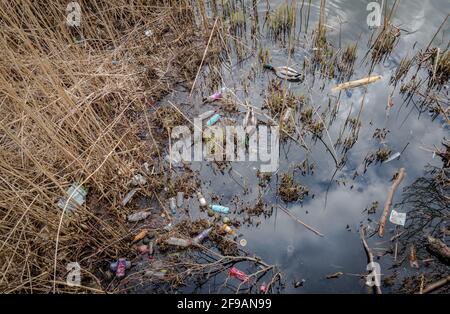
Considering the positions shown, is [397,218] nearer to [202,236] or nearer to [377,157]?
[377,157]

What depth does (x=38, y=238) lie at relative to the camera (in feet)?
9.27

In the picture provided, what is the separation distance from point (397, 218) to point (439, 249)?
1.38 ft

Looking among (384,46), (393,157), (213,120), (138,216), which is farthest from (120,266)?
(384,46)

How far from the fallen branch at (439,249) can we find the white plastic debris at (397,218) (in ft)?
0.86

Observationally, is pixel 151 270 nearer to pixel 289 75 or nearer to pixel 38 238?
pixel 38 238

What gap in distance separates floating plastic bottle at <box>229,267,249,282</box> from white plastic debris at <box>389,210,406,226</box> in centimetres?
155

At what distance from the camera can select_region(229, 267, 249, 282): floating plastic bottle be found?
2.76 metres

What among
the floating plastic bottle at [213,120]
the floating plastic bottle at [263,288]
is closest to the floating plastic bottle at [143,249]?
the floating plastic bottle at [263,288]

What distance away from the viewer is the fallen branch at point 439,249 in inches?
106

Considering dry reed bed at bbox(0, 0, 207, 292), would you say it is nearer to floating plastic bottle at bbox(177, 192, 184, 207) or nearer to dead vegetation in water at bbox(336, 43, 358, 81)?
floating plastic bottle at bbox(177, 192, 184, 207)

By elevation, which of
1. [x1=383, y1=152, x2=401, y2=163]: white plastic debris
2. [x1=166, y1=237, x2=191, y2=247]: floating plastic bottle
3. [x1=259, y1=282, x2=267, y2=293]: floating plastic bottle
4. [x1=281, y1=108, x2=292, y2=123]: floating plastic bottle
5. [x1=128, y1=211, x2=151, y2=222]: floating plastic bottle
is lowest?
[x1=259, y1=282, x2=267, y2=293]: floating plastic bottle

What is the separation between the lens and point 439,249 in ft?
8.90

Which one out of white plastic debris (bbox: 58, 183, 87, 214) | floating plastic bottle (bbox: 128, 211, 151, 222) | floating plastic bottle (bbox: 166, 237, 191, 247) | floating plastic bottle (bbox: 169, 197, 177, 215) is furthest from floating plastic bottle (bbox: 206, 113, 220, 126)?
white plastic debris (bbox: 58, 183, 87, 214)

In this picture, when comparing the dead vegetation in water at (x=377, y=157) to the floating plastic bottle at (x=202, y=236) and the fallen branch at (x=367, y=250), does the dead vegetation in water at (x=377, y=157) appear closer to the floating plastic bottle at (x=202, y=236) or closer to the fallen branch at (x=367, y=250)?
the fallen branch at (x=367, y=250)
